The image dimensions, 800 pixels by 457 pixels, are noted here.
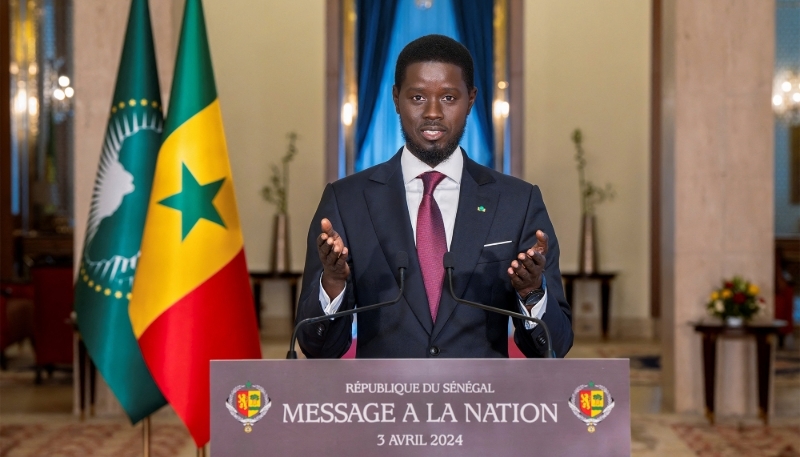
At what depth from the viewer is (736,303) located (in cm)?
613

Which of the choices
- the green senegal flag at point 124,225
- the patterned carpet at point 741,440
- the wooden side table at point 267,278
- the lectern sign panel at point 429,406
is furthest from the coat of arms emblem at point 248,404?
the wooden side table at point 267,278

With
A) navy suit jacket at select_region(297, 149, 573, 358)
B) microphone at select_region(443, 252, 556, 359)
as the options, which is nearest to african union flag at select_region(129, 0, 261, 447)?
navy suit jacket at select_region(297, 149, 573, 358)

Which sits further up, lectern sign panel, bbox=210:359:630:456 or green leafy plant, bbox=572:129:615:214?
green leafy plant, bbox=572:129:615:214

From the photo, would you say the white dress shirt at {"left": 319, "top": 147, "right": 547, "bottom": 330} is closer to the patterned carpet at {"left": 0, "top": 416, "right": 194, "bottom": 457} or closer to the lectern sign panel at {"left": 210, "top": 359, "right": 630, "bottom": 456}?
the lectern sign panel at {"left": 210, "top": 359, "right": 630, "bottom": 456}

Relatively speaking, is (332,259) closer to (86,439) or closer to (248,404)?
(248,404)

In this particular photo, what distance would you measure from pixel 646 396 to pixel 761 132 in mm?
2166

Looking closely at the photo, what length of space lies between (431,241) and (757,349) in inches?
189

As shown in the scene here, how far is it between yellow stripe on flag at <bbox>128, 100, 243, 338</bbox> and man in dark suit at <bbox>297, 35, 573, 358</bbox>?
1496mm

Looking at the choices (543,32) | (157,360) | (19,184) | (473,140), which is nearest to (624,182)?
(543,32)

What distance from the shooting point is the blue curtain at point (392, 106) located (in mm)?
8938

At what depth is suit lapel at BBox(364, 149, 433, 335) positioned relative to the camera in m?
2.03

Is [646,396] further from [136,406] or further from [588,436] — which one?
[588,436]

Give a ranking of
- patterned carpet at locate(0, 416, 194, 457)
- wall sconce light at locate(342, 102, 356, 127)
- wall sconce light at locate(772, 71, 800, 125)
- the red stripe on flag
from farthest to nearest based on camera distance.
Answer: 1. wall sconce light at locate(772, 71, 800, 125)
2. wall sconce light at locate(342, 102, 356, 127)
3. patterned carpet at locate(0, 416, 194, 457)
4. the red stripe on flag

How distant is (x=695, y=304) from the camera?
21.1 ft
